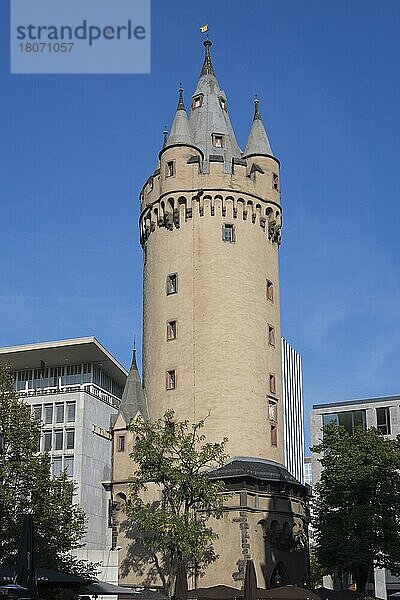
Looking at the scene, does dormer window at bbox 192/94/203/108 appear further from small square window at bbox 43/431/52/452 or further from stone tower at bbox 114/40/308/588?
small square window at bbox 43/431/52/452

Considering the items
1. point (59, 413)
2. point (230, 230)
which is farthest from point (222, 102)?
point (59, 413)

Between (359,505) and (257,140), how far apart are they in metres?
26.3

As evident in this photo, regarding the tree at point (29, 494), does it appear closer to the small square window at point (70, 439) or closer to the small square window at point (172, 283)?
the small square window at point (172, 283)

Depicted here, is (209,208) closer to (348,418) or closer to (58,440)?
(58,440)

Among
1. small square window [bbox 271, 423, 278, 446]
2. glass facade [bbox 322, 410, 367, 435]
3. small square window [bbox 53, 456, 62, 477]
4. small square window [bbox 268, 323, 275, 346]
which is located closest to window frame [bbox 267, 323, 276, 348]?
small square window [bbox 268, 323, 275, 346]

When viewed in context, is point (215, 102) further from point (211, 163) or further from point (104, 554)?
point (104, 554)

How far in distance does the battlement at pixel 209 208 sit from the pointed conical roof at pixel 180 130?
3.96 metres

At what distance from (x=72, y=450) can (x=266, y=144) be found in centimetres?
3130

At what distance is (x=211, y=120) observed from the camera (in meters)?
59.1

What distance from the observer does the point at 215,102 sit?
6034cm

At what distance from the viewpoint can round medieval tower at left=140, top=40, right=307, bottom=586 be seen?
48.0 meters

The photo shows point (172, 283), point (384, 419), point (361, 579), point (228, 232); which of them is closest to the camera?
point (361, 579)

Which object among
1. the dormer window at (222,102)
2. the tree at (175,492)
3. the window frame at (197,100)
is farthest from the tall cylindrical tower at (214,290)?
the tree at (175,492)

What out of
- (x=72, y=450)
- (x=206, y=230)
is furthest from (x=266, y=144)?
(x=72, y=450)
